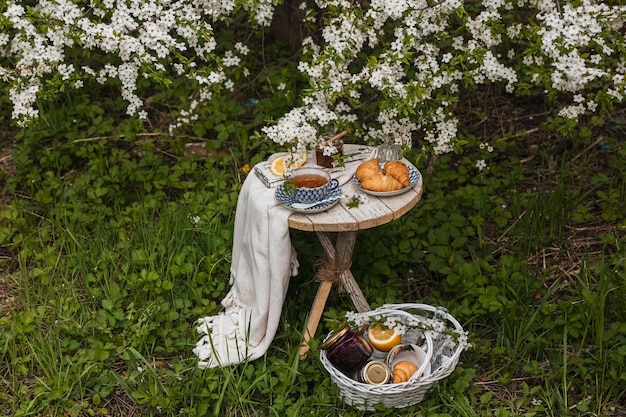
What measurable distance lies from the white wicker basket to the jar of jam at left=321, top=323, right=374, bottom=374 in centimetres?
3

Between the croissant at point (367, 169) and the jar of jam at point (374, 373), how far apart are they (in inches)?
30.7

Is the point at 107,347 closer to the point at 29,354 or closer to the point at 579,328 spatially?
the point at 29,354

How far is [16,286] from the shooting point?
151 inches

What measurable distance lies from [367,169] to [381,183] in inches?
4.8

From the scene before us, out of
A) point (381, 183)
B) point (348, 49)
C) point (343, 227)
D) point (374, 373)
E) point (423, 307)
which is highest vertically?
point (348, 49)

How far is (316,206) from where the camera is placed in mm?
3057

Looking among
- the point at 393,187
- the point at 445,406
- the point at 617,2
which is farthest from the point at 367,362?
the point at 617,2

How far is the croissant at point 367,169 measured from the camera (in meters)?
3.19

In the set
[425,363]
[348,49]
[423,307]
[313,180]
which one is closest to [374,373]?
[425,363]

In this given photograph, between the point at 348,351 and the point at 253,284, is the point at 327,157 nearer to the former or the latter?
the point at 253,284

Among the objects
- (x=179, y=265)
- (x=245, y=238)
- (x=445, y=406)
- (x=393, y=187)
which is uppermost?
(x=393, y=187)

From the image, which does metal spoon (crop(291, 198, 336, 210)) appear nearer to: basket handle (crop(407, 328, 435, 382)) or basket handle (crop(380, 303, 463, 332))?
basket handle (crop(380, 303, 463, 332))

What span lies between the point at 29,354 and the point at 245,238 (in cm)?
112

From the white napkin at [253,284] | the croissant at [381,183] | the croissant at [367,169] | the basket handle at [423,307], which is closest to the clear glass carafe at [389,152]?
the croissant at [367,169]
